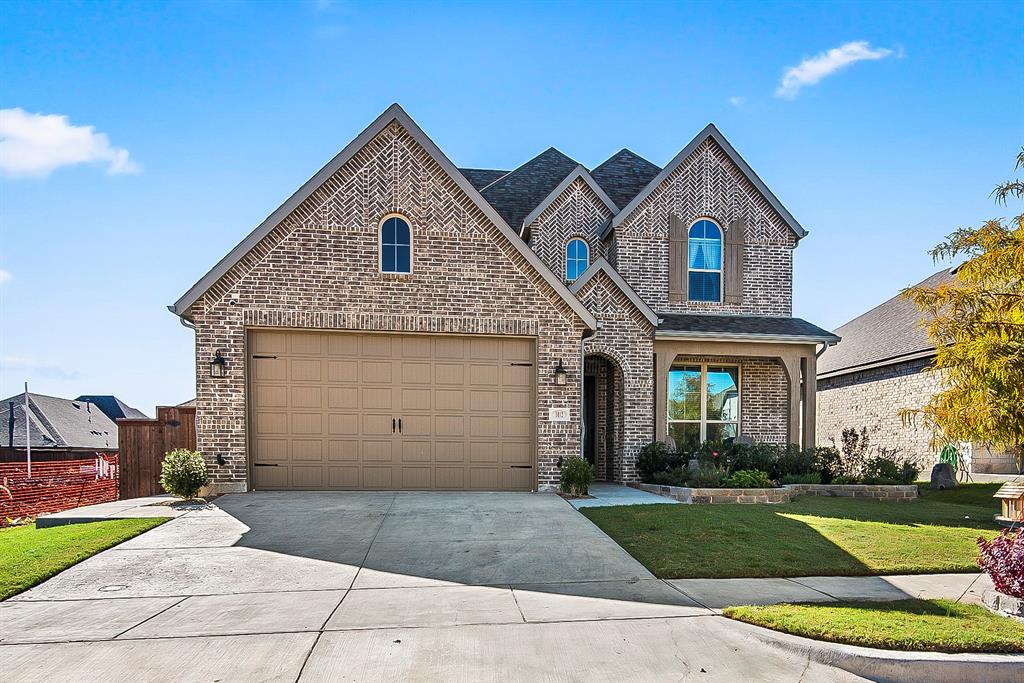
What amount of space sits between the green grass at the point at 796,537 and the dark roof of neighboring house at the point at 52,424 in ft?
88.1

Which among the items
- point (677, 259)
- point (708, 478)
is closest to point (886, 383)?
point (677, 259)

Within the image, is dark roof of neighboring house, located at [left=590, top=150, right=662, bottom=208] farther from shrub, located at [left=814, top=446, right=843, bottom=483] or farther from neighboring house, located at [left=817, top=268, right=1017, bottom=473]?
shrub, located at [left=814, top=446, right=843, bottom=483]

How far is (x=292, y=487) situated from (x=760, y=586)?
8.81m

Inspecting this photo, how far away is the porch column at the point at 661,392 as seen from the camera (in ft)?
52.2

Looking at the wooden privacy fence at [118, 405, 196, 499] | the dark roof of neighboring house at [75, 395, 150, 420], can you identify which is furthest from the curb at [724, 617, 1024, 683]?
the dark roof of neighboring house at [75, 395, 150, 420]

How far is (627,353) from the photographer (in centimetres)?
1571

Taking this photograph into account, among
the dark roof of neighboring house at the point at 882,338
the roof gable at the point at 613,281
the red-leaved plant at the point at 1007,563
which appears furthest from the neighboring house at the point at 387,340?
the dark roof of neighboring house at the point at 882,338

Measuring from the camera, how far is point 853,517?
11.1 metres

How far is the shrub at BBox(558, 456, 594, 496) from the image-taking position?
12.7 meters

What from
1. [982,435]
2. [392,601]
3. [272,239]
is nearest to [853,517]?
[982,435]

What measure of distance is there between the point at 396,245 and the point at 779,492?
8.56 m

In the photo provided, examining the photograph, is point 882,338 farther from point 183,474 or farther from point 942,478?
point 183,474

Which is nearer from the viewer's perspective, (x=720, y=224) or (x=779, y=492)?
(x=779, y=492)

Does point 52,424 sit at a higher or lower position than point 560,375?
lower
